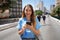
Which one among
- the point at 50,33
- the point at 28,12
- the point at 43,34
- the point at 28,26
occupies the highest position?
the point at 28,12

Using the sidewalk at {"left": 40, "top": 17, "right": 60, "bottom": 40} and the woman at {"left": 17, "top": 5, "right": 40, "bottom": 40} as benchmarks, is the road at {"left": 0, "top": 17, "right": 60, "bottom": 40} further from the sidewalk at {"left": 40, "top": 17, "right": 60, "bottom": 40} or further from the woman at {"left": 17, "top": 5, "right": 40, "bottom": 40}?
the woman at {"left": 17, "top": 5, "right": 40, "bottom": 40}

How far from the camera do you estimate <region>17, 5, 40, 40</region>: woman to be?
11.5 ft

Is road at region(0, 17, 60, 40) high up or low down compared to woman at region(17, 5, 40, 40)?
down

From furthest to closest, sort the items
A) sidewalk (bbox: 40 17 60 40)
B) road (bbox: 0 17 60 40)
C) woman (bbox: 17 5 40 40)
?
1. sidewalk (bbox: 40 17 60 40)
2. road (bbox: 0 17 60 40)
3. woman (bbox: 17 5 40 40)

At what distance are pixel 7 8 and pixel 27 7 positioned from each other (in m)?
44.8

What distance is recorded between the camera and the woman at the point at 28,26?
3497 millimetres

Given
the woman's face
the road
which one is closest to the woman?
the woman's face

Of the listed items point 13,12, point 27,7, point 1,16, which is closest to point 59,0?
point 13,12

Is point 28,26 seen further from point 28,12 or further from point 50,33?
point 50,33

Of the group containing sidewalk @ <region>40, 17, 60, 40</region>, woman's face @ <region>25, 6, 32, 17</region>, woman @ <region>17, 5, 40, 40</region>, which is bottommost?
sidewalk @ <region>40, 17, 60, 40</region>

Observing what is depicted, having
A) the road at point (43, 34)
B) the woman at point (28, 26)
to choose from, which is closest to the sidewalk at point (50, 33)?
the road at point (43, 34)

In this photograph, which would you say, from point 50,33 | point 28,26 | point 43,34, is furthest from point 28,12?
point 50,33

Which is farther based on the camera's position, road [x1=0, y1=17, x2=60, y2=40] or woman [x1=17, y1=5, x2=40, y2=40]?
road [x1=0, y1=17, x2=60, y2=40]

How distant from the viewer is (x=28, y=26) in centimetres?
349
